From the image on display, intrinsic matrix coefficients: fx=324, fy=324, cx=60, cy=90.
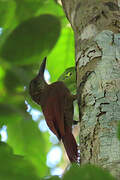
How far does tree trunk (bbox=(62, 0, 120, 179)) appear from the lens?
4.15ft

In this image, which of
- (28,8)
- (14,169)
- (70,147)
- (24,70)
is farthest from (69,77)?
(14,169)

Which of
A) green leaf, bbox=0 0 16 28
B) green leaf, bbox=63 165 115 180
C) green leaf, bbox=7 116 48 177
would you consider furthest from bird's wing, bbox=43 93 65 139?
green leaf, bbox=63 165 115 180

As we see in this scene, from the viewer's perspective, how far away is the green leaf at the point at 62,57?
296cm

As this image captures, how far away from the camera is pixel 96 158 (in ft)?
4.06

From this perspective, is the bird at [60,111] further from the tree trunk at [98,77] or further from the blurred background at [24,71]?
the tree trunk at [98,77]

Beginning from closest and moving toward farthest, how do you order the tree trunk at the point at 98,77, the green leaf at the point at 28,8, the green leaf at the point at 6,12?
1. the tree trunk at the point at 98,77
2. the green leaf at the point at 6,12
3. the green leaf at the point at 28,8

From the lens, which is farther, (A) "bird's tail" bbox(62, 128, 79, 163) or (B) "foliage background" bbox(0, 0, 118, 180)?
(A) "bird's tail" bbox(62, 128, 79, 163)

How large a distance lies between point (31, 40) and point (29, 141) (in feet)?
2.36

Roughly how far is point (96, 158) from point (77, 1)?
1.42 m

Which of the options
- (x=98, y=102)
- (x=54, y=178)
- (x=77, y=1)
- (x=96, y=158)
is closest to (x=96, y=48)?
(x=98, y=102)

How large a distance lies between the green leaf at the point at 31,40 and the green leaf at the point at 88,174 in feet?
5.00

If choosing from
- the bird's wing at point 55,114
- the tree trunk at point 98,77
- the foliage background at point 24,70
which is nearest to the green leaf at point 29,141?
the foliage background at point 24,70

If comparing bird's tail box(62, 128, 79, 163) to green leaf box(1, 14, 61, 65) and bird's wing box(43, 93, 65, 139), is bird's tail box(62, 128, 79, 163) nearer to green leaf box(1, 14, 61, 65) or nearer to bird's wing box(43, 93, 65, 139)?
bird's wing box(43, 93, 65, 139)

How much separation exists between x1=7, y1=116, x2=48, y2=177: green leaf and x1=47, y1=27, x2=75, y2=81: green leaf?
2.38ft
